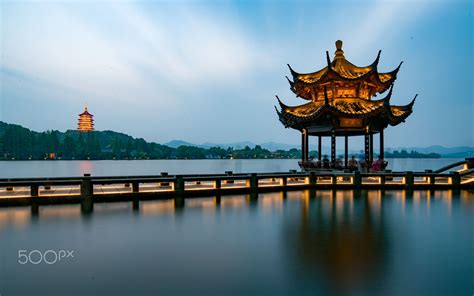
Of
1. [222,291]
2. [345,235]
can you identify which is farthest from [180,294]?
[345,235]

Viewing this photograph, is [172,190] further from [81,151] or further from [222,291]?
[81,151]

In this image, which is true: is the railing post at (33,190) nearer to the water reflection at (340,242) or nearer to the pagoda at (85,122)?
the water reflection at (340,242)

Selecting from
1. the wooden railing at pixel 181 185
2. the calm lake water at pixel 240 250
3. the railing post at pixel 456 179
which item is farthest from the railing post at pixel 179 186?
the railing post at pixel 456 179

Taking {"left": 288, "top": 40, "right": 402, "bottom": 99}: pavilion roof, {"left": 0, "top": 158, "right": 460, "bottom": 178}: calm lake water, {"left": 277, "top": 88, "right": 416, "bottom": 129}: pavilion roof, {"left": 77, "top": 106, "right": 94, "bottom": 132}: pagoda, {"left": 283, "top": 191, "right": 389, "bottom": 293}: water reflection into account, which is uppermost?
{"left": 77, "top": 106, "right": 94, "bottom": 132}: pagoda

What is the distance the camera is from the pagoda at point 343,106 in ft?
78.7

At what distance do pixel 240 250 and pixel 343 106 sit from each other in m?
19.9

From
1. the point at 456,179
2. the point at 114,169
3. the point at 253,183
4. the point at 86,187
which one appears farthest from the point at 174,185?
the point at 114,169

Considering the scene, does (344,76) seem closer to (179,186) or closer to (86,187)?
(179,186)

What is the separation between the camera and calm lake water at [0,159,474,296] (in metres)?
5.96

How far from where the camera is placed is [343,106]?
968 inches

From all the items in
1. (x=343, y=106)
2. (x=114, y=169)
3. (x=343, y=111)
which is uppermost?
(x=343, y=106)

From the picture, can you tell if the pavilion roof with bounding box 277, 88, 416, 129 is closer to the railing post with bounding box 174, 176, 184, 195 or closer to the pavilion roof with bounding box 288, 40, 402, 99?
the pavilion roof with bounding box 288, 40, 402, 99

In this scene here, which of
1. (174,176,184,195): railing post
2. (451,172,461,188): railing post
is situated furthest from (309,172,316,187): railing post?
(451,172,461,188): railing post

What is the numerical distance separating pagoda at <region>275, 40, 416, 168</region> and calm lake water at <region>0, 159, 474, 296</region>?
1122cm
